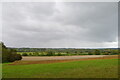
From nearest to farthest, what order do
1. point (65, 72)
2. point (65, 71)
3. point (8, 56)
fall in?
point (65, 72), point (65, 71), point (8, 56)

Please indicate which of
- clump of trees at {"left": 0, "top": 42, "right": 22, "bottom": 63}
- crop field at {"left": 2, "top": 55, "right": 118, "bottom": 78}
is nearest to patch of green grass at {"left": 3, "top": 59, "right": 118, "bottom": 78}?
crop field at {"left": 2, "top": 55, "right": 118, "bottom": 78}

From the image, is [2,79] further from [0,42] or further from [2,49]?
[0,42]

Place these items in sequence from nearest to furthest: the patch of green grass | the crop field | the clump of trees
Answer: the patch of green grass, the crop field, the clump of trees

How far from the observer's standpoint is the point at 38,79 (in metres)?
12.9

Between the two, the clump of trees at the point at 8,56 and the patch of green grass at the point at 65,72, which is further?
the clump of trees at the point at 8,56

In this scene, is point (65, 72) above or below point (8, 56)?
above

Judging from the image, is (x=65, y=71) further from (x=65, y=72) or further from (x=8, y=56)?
(x=8, y=56)

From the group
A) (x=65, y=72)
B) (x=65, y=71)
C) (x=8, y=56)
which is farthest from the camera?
(x=8, y=56)

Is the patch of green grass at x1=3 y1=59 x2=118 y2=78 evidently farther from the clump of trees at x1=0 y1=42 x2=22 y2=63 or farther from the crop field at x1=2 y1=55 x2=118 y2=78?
the clump of trees at x1=0 y1=42 x2=22 y2=63

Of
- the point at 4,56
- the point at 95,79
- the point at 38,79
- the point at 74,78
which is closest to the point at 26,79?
the point at 38,79

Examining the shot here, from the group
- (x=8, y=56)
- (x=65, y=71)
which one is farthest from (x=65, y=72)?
(x=8, y=56)

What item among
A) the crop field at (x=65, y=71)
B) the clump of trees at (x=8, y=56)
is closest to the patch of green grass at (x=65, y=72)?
the crop field at (x=65, y=71)

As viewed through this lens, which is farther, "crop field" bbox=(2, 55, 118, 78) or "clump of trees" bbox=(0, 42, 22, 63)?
"clump of trees" bbox=(0, 42, 22, 63)

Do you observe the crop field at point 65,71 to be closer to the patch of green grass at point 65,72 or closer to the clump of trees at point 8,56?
the patch of green grass at point 65,72
